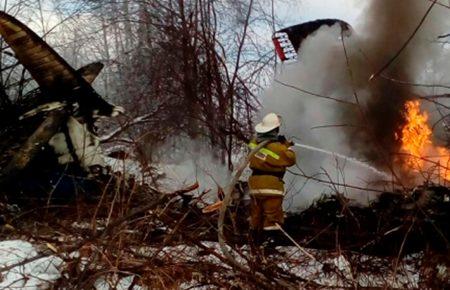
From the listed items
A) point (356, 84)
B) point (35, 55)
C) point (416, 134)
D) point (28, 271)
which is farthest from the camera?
point (356, 84)

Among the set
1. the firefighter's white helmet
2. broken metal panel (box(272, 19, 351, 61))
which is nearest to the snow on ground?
the firefighter's white helmet

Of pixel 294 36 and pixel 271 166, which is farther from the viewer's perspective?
pixel 294 36

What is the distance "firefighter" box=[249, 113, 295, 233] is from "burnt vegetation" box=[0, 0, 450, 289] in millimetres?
281

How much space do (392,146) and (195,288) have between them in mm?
6897

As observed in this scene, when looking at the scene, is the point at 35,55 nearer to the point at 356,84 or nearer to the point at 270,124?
the point at 270,124

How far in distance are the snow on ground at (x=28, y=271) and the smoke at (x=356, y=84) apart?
5662 millimetres

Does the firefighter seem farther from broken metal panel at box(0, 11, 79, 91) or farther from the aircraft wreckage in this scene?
broken metal panel at box(0, 11, 79, 91)

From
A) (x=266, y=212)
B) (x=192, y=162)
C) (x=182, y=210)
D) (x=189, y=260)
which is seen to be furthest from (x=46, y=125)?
(x=192, y=162)

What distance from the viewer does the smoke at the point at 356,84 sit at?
34.4 feet

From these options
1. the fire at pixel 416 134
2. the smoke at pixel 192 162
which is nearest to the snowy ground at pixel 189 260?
the fire at pixel 416 134

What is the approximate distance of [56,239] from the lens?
5211mm

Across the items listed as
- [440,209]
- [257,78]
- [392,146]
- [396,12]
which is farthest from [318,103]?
[440,209]

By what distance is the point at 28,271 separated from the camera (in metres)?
4.93

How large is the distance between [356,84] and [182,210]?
612 cm
